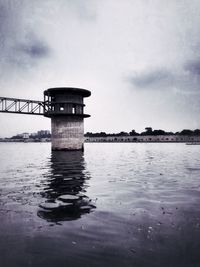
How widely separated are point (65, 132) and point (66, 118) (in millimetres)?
1915

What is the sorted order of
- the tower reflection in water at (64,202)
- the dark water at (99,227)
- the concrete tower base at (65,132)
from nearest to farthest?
the dark water at (99,227) < the tower reflection in water at (64,202) < the concrete tower base at (65,132)

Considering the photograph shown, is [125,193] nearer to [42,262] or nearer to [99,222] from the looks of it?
[99,222]

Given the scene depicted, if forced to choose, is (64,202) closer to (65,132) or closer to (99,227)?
(99,227)

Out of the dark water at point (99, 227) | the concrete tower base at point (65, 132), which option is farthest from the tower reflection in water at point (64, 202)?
the concrete tower base at point (65, 132)

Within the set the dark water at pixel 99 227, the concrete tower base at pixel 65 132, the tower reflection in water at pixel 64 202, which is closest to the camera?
the dark water at pixel 99 227

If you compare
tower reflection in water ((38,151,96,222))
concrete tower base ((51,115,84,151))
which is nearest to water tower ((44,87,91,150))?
concrete tower base ((51,115,84,151))

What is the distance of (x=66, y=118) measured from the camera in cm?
3184

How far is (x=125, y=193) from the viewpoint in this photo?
27.6 ft

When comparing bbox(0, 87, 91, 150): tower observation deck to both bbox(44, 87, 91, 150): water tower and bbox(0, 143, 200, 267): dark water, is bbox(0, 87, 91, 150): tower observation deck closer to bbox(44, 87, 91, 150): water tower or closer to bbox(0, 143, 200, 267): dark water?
bbox(44, 87, 91, 150): water tower

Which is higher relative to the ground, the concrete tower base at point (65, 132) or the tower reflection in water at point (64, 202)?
the concrete tower base at point (65, 132)

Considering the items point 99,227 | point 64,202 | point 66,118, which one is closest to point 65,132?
point 66,118

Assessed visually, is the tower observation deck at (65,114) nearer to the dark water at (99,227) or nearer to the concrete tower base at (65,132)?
the concrete tower base at (65,132)

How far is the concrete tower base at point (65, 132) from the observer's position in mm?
31703

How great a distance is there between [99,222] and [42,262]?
199 centimetres
